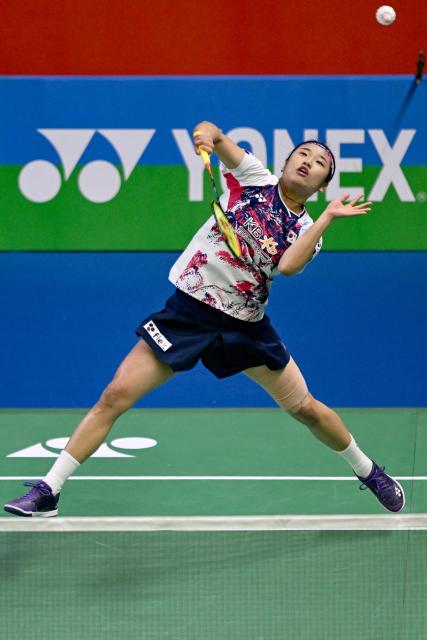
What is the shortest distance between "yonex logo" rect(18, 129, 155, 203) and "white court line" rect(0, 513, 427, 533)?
2672 millimetres

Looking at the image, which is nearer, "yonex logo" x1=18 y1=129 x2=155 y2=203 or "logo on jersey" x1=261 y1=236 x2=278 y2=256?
"logo on jersey" x1=261 y1=236 x2=278 y2=256

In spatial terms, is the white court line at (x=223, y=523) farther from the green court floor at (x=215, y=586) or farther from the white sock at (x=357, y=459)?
the white sock at (x=357, y=459)

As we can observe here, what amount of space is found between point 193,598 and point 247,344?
1.05 m

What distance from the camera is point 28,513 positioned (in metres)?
4.58

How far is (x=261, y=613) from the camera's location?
3947mm

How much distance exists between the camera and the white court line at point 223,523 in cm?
451

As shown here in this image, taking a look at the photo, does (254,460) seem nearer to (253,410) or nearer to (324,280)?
(253,410)

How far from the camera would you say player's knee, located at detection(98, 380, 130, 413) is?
4527 mm

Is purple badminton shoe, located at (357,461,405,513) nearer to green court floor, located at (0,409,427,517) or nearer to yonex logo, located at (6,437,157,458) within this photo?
green court floor, located at (0,409,427,517)

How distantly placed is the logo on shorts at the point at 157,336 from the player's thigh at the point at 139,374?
A: 0.06 m

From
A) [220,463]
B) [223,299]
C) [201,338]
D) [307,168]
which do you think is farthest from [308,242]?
[220,463]
